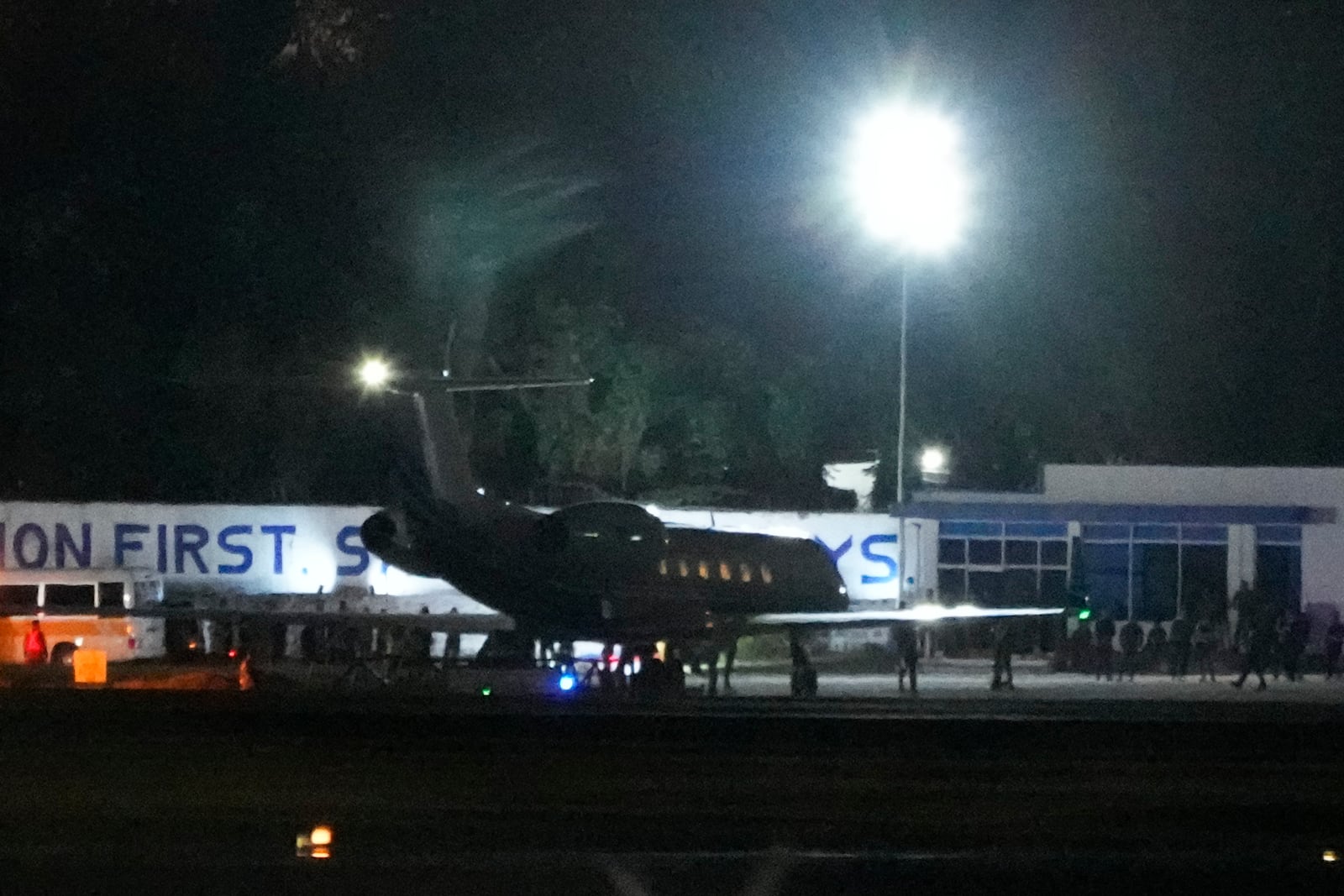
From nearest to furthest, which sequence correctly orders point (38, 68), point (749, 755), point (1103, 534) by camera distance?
point (749, 755) < point (1103, 534) < point (38, 68)

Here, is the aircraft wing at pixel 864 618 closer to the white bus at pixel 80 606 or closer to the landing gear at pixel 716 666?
the landing gear at pixel 716 666

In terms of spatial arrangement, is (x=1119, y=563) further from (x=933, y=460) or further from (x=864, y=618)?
(x=864, y=618)

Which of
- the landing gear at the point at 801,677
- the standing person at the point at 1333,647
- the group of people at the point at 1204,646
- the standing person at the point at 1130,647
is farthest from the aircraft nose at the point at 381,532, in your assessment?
the standing person at the point at 1333,647

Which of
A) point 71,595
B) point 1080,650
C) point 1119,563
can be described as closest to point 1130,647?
point 1080,650

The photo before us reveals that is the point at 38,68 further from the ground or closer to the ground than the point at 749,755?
further from the ground

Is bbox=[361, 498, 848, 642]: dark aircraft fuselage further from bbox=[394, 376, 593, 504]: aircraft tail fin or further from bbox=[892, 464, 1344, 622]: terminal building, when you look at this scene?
bbox=[892, 464, 1344, 622]: terminal building

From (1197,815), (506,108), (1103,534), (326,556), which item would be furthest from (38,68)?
(1197,815)

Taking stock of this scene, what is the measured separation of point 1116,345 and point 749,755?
1762 inches

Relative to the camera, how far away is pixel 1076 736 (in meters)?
21.4

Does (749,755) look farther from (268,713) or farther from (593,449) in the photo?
(593,449)

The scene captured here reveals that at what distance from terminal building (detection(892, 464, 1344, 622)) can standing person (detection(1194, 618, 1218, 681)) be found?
537cm

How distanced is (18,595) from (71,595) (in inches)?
39.8

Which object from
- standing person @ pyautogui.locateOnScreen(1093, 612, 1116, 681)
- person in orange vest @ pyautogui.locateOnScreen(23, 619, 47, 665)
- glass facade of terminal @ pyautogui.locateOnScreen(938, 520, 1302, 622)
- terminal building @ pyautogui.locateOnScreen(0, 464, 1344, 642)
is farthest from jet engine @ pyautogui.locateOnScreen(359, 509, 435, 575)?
glass facade of terminal @ pyautogui.locateOnScreen(938, 520, 1302, 622)

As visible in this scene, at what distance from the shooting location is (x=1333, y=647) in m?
39.9
